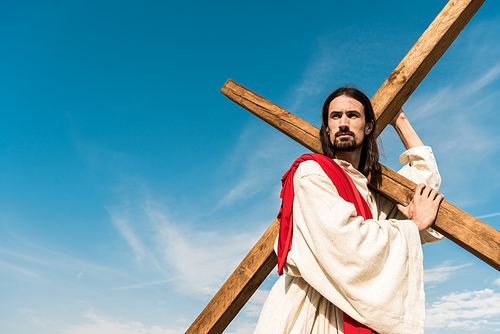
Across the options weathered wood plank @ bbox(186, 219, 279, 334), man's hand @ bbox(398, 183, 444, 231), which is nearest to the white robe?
man's hand @ bbox(398, 183, 444, 231)

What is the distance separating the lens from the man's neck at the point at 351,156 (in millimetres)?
2739

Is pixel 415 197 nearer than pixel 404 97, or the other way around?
pixel 415 197

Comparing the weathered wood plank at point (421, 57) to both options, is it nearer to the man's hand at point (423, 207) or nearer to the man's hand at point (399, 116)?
the man's hand at point (399, 116)

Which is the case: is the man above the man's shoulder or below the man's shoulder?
below

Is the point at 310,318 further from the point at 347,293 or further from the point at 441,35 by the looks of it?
the point at 441,35

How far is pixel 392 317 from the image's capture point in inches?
71.2

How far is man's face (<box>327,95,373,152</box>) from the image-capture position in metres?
2.63

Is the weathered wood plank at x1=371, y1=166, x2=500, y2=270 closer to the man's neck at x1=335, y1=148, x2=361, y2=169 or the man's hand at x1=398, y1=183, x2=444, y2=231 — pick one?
the man's hand at x1=398, y1=183, x2=444, y2=231

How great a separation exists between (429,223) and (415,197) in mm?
221

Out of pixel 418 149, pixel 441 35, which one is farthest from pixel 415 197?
pixel 441 35

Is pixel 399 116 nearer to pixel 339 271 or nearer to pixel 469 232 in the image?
pixel 469 232

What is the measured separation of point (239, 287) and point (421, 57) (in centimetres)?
247

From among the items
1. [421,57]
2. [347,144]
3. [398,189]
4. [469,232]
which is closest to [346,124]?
[347,144]

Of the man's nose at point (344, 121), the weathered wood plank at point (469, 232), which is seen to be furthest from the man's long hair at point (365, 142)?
the weathered wood plank at point (469, 232)
